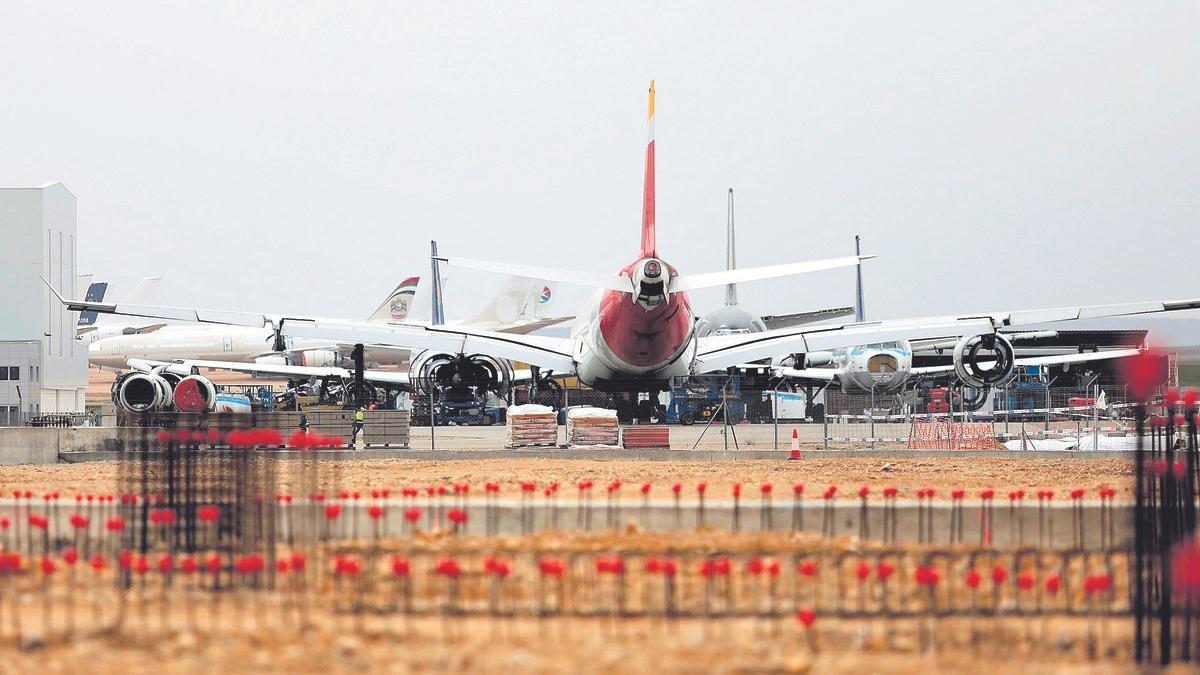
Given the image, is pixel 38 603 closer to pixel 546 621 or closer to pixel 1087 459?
pixel 546 621

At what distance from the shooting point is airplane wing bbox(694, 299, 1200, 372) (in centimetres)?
2931

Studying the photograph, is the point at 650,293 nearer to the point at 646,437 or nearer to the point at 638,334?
the point at 638,334

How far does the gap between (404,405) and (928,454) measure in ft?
124

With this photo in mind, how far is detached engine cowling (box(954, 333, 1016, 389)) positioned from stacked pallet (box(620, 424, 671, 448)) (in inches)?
344

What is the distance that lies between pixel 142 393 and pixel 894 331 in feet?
60.4

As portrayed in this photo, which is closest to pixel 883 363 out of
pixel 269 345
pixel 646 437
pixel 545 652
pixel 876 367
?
pixel 876 367

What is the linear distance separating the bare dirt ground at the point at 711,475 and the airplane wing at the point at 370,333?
7336 mm

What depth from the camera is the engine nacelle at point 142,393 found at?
30812 mm

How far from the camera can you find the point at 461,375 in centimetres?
3253

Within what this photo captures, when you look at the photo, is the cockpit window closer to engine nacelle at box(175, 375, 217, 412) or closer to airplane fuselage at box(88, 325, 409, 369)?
engine nacelle at box(175, 375, 217, 412)

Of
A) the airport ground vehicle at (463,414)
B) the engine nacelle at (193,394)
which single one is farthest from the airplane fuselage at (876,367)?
the engine nacelle at (193,394)

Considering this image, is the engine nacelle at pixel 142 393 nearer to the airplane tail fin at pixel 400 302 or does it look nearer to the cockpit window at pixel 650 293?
the cockpit window at pixel 650 293

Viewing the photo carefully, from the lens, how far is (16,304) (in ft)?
141

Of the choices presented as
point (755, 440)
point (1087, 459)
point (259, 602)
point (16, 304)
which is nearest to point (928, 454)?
point (1087, 459)
